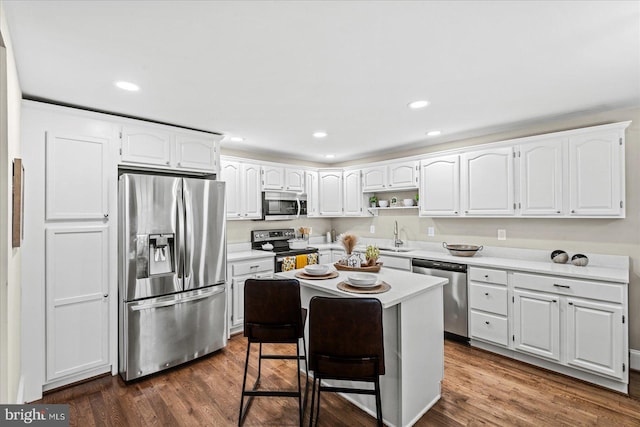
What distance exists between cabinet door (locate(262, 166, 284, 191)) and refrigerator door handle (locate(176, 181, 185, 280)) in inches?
65.1

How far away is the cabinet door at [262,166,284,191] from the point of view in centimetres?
465

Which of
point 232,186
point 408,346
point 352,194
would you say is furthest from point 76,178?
point 352,194

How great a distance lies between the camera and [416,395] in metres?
2.22

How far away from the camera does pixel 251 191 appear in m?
4.49

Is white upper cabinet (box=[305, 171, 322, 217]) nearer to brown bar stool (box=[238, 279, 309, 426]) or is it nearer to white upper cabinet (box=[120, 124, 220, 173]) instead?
white upper cabinet (box=[120, 124, 220, 173])

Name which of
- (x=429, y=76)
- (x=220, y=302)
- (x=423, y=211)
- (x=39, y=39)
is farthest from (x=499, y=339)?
(x=39, y=39)

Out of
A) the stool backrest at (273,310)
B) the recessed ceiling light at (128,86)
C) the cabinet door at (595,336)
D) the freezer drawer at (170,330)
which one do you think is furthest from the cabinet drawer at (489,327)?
the recessed ceiling light at (128,86)

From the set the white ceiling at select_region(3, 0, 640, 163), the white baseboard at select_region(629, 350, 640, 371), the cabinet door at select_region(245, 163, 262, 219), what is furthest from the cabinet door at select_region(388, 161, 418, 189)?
the white baseboard at select_region(629, 350, 640, 371)

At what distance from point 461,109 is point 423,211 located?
1.63 meters

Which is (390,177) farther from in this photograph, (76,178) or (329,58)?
(76,178)

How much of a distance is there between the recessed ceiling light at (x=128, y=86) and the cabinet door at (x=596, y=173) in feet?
13.2

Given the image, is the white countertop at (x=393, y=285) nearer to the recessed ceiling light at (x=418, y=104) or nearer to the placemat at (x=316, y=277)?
the placemat at (x=316, y=277)

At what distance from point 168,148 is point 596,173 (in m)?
4.26

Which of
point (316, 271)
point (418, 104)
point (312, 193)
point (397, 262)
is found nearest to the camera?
point (316, 271)
